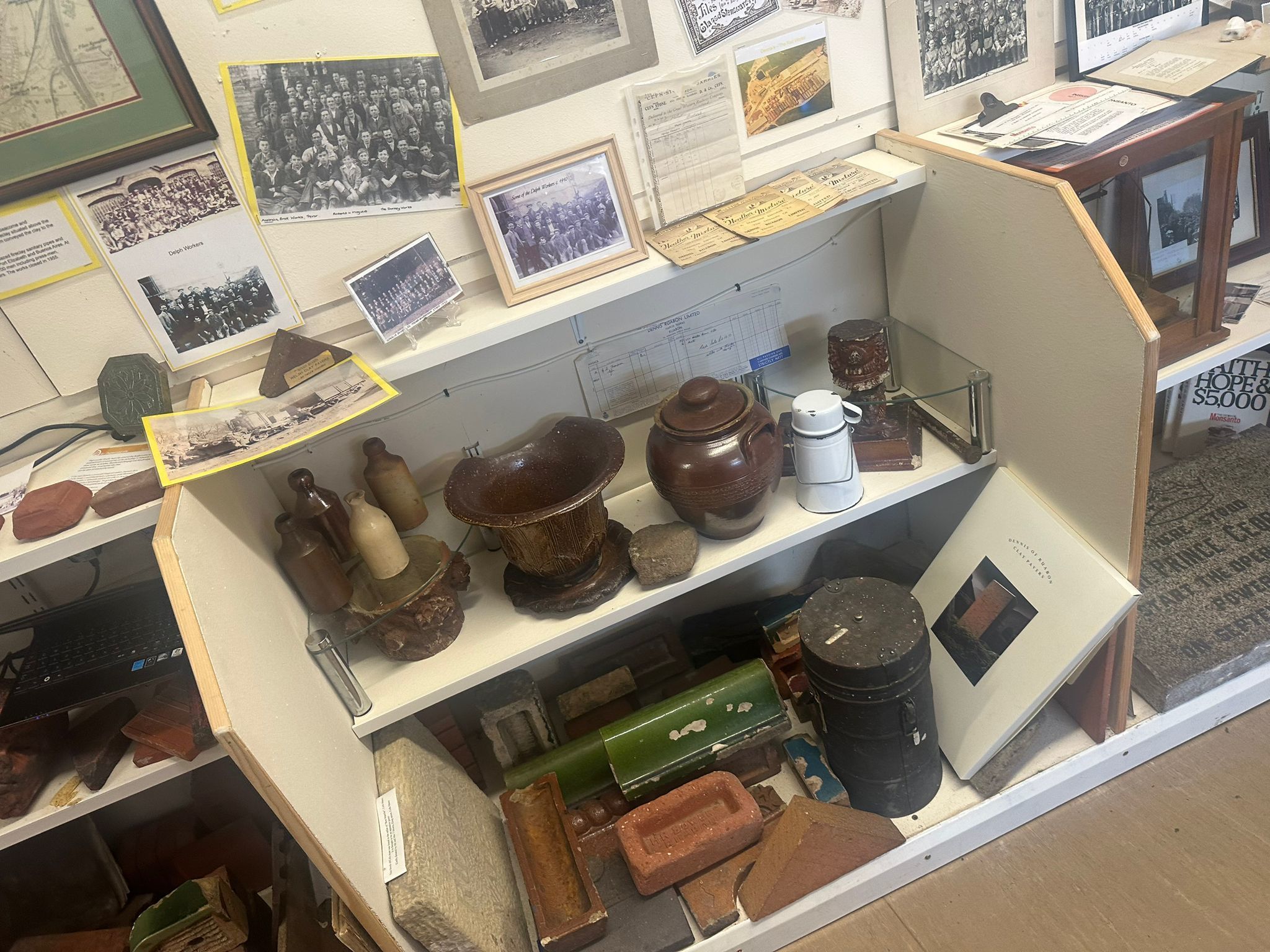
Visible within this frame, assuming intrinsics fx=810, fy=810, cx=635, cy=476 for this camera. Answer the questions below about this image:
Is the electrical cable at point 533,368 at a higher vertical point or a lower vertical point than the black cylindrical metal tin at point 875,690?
higher

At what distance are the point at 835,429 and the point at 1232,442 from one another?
1050 mm

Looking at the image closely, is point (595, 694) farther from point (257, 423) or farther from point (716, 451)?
point (257, 423)

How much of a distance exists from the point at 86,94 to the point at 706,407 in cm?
93

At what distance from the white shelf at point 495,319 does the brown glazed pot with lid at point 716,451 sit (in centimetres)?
21

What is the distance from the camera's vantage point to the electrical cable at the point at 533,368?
54.0 inches

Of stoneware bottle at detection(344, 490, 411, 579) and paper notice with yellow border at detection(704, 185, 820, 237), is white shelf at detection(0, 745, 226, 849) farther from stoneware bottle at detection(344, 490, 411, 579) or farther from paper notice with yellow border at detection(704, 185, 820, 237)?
paper notice with yellow border at detection(704, 185, 820, 237)

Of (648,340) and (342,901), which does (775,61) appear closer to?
(648,340)

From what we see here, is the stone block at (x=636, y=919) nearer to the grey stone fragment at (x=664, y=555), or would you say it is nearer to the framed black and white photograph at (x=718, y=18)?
the grey stone fragment at (x=664, y=555)

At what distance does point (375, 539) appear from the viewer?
4.17ft

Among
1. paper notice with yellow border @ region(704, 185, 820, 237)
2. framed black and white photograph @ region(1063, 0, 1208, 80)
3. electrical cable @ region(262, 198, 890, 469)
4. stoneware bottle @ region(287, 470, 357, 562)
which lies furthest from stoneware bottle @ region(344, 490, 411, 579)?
framed black and white photograph @ region(1063, 0, 1208, 80)

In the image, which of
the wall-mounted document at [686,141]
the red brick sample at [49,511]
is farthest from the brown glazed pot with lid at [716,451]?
the red brick sample at [49,511]

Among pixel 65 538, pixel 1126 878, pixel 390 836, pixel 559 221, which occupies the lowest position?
pixel 1126 878

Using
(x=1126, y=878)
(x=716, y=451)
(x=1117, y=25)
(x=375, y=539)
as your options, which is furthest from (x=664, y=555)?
(x=1117, y=25)

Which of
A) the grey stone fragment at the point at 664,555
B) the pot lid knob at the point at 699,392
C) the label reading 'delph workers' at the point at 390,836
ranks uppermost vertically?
the pot lid knob at the point at 699,392
